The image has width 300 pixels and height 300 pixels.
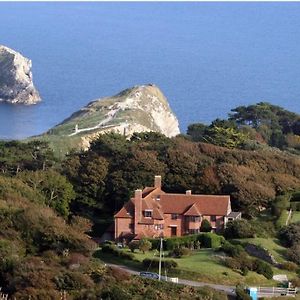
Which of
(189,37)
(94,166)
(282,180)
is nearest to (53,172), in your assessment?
(94,166)

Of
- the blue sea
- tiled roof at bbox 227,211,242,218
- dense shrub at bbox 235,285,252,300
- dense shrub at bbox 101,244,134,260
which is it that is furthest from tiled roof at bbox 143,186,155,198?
the blue sea

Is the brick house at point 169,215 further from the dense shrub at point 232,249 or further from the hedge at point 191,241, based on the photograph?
the dense shrub at point 232,249

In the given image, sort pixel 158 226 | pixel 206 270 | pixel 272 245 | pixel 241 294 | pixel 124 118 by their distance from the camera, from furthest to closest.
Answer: pixel 124 118
pixel 158 226
pixel 272 245
pixel 206 270
pixel 241 294

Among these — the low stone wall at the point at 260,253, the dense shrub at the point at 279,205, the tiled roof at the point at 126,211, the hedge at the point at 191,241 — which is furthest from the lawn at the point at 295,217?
the tiled roof at the point at 126,211

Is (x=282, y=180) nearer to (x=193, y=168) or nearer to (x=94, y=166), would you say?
(x=193, y=168)

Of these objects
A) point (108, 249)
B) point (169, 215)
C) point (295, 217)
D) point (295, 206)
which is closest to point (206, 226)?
point (169, 215)

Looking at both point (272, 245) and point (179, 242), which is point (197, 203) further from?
point (272, 245)

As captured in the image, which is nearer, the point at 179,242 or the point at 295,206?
the point at 179,242
